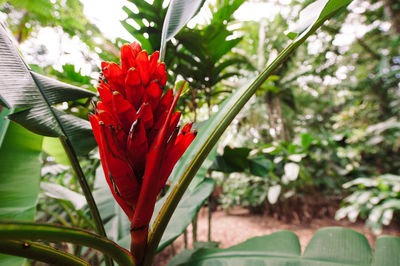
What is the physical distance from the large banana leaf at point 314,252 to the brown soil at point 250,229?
159cm

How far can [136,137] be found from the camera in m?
0.26

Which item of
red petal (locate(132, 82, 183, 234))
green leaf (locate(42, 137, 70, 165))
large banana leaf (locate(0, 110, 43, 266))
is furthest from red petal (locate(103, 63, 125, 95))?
green leaf (locate(42, 137, 70, 165))

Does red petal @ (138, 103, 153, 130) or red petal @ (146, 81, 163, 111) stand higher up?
red petal @ (146, 81, 163, 111)

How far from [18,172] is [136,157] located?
0.51 meters

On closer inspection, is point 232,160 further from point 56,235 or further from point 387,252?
point 56,235

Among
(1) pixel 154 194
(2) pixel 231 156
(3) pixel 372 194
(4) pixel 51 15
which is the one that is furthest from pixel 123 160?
(4) pixel 51 15

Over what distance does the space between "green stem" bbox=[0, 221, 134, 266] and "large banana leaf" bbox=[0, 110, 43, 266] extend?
1.40 ft

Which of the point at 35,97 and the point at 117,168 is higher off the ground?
the point at 35,97

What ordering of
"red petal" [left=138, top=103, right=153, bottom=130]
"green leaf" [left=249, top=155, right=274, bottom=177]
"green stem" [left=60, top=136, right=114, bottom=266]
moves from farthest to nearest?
"green leaf" [left=249, top=155, right=274, bottom=177] → "green stem" [left=60, top=136, right=114, bottom=266] → "red petal" [left=138, top=103, right=153, bottom=130]

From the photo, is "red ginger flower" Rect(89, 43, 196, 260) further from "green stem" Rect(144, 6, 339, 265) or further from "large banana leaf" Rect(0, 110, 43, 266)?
"large banana leaf" Rect(0, 110, 43, 266)

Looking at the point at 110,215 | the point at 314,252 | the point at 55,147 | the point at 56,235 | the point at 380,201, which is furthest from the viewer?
the point at 380,201

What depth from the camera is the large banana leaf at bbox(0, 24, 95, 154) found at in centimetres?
34

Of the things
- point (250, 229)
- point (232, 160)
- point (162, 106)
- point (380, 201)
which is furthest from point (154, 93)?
point (250, 229)

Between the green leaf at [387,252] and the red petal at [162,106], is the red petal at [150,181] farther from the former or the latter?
the green leaf at [387,252]
